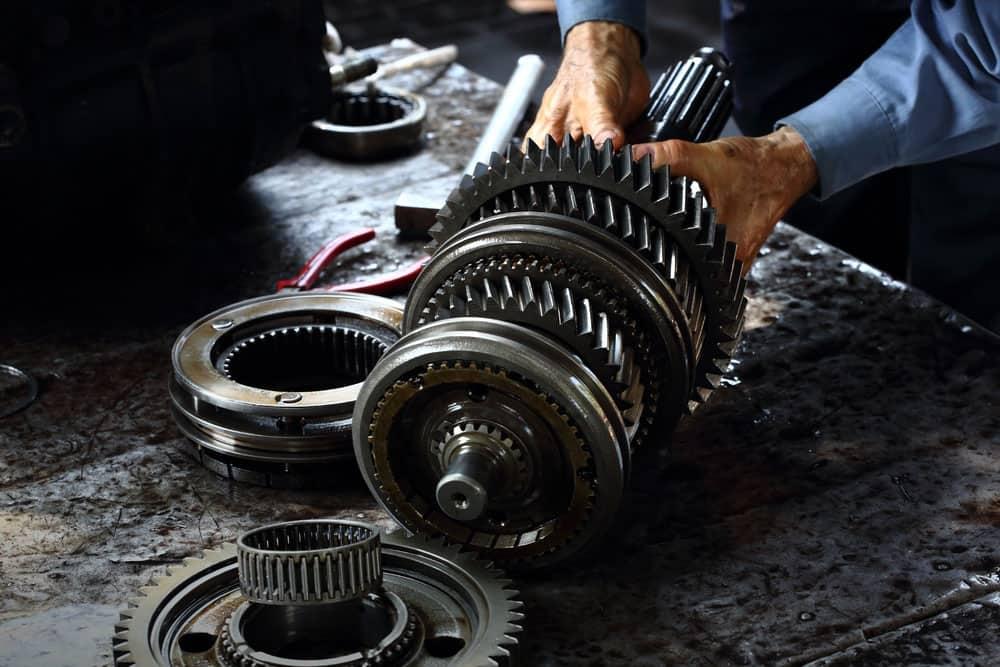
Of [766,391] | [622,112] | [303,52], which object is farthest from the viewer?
[303,52]

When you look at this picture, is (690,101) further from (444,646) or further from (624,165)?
(444,646)

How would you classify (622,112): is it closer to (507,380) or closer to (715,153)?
(715,153)

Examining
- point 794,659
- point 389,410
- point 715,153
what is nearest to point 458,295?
point 389,410

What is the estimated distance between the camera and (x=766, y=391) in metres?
1.56

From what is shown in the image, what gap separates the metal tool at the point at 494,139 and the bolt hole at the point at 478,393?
0.63 meters

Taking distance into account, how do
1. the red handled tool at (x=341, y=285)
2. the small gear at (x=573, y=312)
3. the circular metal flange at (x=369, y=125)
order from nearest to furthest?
the small gear at (x=573, y=312) < the red handled tool at (x=341, y=285) < the circular metal flange at (x=369, y=125)

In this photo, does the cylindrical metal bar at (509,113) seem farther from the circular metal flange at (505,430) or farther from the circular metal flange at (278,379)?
the circular metal flange at (505,430)

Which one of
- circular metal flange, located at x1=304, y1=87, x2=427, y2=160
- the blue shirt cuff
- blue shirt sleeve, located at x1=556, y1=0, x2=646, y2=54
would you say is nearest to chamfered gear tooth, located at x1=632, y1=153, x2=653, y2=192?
the blue shirt cuff

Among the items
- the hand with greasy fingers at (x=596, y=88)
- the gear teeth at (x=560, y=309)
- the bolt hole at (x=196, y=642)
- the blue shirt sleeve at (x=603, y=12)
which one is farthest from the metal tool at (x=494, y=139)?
the bolt hole at (x=196, y=642)

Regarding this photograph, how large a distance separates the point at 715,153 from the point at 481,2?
361cm

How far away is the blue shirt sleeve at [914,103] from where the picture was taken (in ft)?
5.06

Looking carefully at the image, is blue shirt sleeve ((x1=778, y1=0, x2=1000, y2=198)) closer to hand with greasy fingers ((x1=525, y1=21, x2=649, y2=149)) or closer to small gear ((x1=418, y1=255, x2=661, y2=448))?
hand with greasy fingers ((x1=525, y1=21, x2=649, y2=149))

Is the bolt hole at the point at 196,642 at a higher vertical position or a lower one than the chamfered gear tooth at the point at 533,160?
lower

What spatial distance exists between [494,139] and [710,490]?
33.2 inches
